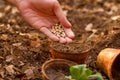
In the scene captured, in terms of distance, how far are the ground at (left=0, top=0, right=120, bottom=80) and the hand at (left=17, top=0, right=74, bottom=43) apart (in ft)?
0.76

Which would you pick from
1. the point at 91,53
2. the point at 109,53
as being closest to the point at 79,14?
the point at 91,53

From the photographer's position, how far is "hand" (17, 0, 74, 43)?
2586 mm

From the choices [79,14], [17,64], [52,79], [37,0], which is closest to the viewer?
[52,79]

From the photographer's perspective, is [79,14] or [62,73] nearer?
[62,73]

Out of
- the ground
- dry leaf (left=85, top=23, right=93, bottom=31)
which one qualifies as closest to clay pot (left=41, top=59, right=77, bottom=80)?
the ground

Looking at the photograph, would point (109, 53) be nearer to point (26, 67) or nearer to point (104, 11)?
point (26, 67)

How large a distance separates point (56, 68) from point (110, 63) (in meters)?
0.36

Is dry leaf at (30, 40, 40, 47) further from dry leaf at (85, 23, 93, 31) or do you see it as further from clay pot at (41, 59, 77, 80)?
dry leaf at (85, 23, 93, 31)

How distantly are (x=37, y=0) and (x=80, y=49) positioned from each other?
0.52 metres

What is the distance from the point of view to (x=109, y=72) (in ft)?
7.95

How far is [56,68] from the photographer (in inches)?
95.7

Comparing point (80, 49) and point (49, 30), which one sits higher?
point (49, 30)

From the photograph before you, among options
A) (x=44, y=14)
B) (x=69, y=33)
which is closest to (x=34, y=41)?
(x=44, y=14)

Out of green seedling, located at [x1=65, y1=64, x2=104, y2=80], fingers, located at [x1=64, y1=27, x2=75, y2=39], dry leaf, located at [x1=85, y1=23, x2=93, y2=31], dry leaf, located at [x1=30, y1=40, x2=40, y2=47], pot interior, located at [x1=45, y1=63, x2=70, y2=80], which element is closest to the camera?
green seedling, located at [x1=65, y1=64, x2=104, y2=80]
